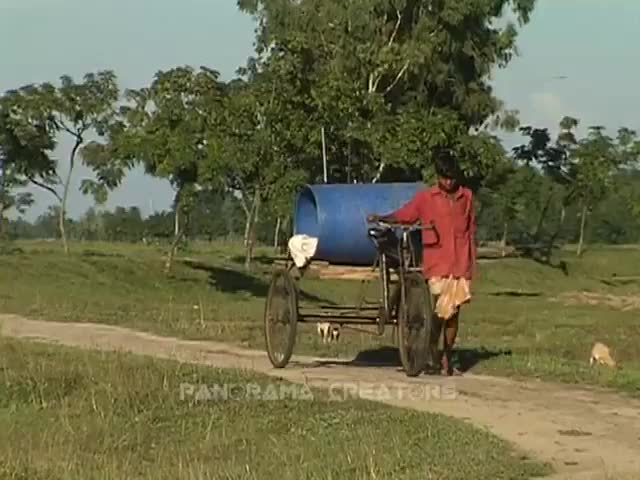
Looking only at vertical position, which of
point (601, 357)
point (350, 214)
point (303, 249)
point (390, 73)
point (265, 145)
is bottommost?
point (601, 357)

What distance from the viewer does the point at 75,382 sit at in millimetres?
12094

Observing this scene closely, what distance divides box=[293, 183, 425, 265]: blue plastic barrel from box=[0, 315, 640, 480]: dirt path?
1117mm

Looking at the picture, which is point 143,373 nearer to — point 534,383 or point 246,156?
point 534,383

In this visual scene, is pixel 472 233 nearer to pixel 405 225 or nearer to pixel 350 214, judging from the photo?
pixel 405 225

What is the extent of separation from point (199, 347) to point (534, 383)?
5.43 meters

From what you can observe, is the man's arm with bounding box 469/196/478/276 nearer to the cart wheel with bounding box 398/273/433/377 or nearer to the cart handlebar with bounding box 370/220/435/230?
the cart handlebar with bounding box 370/220/435/230

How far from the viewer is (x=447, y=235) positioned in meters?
11.5

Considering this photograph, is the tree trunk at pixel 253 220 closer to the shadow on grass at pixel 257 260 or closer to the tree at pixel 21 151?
the shadow on grass at pixel 257 260

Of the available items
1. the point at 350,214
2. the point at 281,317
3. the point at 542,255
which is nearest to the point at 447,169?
the point at 350,214

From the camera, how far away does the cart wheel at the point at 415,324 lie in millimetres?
11344

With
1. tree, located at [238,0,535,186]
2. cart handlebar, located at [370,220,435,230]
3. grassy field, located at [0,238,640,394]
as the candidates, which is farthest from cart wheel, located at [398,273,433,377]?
tree, located at [238,0,535,186]

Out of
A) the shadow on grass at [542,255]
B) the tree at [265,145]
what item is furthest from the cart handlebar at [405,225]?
the shadow on grass at [542,255]

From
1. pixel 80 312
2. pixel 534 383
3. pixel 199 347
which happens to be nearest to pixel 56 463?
pixel 534 383

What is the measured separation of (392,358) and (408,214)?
2751 millimetres
